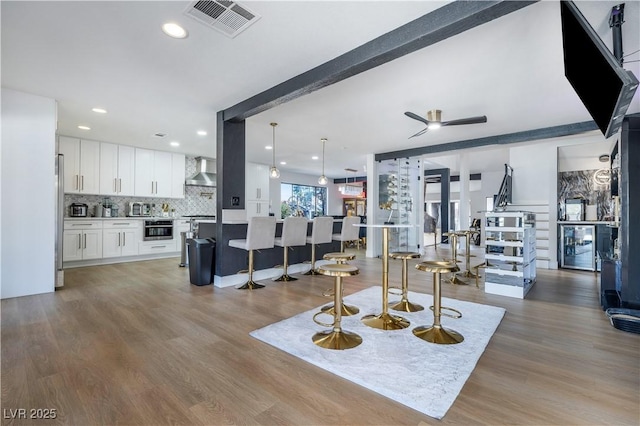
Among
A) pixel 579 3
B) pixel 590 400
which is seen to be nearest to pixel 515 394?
pixel 590 400

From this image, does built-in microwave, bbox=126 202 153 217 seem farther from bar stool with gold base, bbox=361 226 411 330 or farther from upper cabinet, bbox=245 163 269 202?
bar stool with gold base, bbox=361 226 411 330

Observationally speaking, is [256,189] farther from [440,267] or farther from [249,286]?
[440,267]

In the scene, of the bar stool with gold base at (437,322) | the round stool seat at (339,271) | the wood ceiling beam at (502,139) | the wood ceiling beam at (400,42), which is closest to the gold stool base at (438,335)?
the bar stool with gold base at (437,322)

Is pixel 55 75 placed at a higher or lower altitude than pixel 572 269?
higher

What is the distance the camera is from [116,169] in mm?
6527

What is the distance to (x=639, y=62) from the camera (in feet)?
9.64

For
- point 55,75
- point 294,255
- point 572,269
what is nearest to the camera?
point 55,75

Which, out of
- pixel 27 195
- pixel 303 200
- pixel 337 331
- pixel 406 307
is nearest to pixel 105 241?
pixel 27 195

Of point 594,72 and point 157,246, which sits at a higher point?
point 594,72

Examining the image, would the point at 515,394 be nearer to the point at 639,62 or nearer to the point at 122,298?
the point at 639,62

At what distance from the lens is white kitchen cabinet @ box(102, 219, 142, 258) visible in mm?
6227

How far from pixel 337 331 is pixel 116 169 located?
6507 millimetres

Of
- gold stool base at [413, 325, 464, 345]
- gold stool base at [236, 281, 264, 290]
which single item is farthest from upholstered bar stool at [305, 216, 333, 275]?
gold stool base at [413, 325, 464, 345]

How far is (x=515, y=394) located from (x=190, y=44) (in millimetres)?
3702
